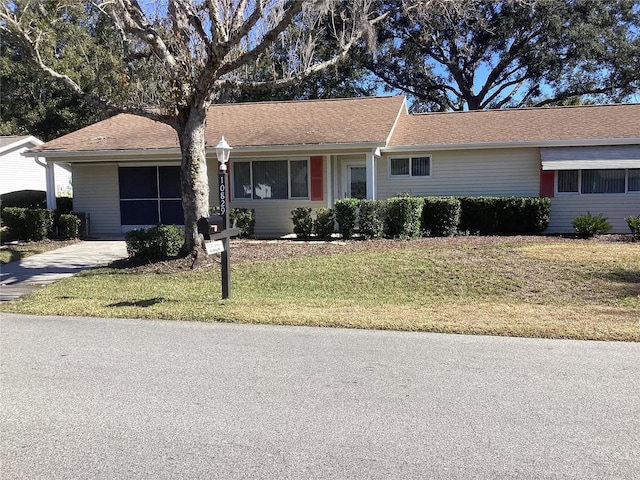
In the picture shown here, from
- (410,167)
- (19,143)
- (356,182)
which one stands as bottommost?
(356,182)

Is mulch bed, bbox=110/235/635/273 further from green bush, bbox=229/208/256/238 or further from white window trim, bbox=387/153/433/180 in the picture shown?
white window trim, bbox=387/153/433/180

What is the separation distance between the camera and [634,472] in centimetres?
332

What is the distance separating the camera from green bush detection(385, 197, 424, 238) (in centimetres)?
1368

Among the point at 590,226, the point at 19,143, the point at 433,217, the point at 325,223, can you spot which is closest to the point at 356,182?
the point at 325,223

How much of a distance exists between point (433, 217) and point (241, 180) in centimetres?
594

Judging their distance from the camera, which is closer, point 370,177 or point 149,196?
point 370,177

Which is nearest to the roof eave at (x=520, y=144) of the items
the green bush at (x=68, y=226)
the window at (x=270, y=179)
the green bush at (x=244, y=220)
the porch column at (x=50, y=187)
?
the window at (x=270, y=179)

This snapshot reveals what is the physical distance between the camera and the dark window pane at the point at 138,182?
1766 centimetres

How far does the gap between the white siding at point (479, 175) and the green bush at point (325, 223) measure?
3.09m

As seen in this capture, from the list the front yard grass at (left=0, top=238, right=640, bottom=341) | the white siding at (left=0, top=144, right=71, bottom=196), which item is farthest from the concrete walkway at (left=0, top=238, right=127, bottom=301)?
the white siding at (left=0, top=144, right=71, bottom=196)

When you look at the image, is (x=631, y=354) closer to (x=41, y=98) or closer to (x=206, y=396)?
(x=206, y=396)

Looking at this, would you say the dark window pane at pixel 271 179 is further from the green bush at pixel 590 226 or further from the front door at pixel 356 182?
the green bush at pixel 590 226

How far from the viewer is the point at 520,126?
56.4 ft

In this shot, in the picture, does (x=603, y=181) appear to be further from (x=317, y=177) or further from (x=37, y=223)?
(x=37, y=223)
